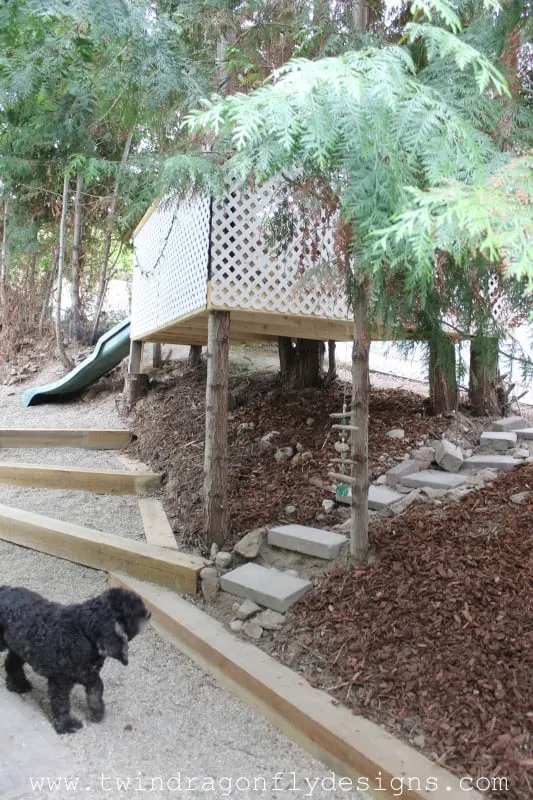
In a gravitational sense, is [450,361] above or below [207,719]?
above

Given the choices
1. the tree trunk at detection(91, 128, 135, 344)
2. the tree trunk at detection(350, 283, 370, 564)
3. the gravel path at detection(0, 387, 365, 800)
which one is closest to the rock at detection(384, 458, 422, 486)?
the tree trunk at detection(350, 283, 370, 564)

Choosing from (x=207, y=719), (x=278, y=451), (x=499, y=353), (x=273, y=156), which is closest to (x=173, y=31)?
(x=273, y=156)

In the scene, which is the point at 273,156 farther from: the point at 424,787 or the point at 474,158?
the point at 424,787

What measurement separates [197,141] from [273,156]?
197 centimetres

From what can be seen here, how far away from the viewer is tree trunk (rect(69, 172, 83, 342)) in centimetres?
908

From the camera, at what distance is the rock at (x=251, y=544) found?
347 centimetres

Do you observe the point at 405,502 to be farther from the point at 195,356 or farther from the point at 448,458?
the point at 195,356

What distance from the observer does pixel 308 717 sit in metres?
2.17

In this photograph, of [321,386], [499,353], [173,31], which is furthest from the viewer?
[321,386]

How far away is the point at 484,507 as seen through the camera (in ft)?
11.1

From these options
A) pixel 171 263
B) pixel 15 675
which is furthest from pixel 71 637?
pixel 171 263

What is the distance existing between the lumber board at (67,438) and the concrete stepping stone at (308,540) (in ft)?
9.98

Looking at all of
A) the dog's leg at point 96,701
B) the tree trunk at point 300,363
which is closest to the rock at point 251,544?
the dog's leg at point 96,701

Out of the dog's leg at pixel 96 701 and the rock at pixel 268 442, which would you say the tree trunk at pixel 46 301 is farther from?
the dog's leg at pixel 96 701
